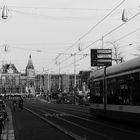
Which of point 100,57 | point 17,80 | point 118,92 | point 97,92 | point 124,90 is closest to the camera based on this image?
point 124,90

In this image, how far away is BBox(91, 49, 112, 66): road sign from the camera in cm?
5957

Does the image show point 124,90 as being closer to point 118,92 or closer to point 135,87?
point 118,92

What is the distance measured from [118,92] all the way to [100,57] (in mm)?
36650

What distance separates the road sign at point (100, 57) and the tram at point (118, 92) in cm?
2947

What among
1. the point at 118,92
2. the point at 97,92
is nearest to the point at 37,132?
the point at 118,92

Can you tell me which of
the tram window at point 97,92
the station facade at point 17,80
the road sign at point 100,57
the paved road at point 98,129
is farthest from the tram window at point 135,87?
the station facade at point 17,80

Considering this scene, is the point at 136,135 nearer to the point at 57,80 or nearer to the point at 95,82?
the point at 95,82

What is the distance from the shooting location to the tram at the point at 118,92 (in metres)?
20.5

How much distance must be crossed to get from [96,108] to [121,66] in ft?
19.7

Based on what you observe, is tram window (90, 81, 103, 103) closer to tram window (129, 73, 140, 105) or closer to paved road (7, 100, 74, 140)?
paved road (7, 100, 74, 140)

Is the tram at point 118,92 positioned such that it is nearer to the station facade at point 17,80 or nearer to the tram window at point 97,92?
the tram window at point 97,92

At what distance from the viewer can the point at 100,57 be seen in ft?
196

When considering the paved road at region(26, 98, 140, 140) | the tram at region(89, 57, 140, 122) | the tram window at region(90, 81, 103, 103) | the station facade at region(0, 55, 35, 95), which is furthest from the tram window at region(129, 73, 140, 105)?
the station facade at region(0, 55, 35, 95)

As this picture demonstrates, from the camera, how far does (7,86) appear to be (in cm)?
17600
